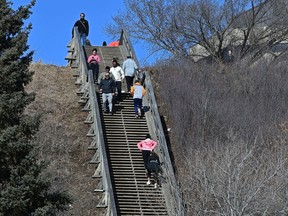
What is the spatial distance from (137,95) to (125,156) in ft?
8.35

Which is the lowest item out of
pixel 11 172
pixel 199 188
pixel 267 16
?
pixel 199 188

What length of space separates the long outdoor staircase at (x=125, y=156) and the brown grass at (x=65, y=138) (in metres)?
0.44

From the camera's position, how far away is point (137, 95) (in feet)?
93.7

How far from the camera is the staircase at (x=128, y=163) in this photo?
24.6 metres

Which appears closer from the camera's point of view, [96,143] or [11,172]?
[11,172]

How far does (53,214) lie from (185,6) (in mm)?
20969

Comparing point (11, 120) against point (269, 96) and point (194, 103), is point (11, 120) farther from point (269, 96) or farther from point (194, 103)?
point (269, 96)

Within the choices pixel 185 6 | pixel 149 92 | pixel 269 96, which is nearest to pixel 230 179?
pixel 149 92

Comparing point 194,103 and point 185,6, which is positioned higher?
point 185,6

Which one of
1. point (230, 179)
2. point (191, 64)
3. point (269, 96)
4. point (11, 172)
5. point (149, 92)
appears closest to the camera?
point (11, 172)

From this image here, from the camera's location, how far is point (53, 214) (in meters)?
20.3

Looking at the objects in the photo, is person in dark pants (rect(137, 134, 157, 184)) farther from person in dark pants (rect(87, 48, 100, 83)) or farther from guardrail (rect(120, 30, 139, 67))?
guardrail (rect(120, 30, 139, 67))

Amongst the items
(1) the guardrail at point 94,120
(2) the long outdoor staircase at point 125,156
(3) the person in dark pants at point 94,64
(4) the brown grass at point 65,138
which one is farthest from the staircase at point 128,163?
(3) the person in dark pants at point 94,64

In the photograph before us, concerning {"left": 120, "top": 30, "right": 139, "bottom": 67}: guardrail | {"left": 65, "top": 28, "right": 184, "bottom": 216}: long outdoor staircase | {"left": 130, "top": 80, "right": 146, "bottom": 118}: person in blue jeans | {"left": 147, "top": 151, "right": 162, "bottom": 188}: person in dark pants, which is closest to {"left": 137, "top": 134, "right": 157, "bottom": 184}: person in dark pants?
{"left": 147, "top": 151, "right": 162, "bottom": 188}: person in dark pants
